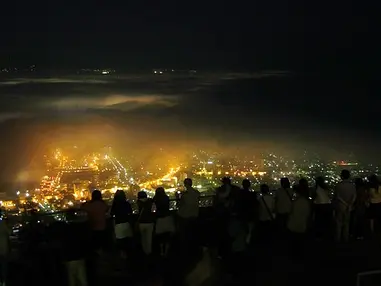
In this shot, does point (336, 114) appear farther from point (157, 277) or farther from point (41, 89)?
point (157, 277)

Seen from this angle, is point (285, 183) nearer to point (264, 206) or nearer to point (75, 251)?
point (264, 206)

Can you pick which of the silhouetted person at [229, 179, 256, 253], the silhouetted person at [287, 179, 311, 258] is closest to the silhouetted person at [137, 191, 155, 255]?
the silhouetted person at [229, 179, 256, 253]

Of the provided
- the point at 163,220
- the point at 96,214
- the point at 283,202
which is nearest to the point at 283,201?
the point at 283,202

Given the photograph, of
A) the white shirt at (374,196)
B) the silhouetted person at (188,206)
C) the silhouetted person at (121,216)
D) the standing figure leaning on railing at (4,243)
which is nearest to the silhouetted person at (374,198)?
the white shirt at (374,196)

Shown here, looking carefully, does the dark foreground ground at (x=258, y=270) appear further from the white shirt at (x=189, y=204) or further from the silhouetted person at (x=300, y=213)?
the white shirt at (x=189, y=204)

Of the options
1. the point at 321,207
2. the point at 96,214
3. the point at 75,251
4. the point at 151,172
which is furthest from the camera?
the point at 151,172

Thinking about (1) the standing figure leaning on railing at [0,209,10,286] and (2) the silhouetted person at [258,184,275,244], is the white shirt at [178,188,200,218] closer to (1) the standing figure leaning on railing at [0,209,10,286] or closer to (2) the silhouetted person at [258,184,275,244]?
(2) the silhouetted person at [258,184,275,244]
